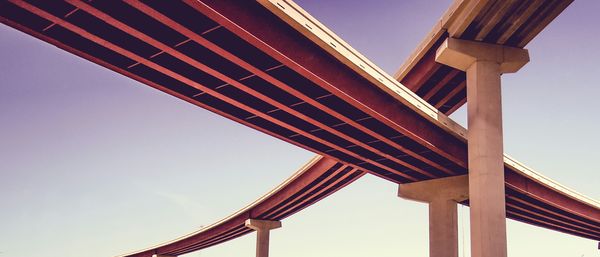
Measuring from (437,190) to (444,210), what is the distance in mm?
1352

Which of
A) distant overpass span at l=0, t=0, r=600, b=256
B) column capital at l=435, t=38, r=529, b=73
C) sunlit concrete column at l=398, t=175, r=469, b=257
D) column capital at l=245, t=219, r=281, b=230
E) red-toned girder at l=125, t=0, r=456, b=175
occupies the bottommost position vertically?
sunlit concrete column at l=398, t=175, r=469, b=257

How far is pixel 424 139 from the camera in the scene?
2470 centimetres

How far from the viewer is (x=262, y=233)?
180 feet

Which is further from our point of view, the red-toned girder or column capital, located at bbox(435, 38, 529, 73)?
column capital, located at bbox(435, 38, 529, 73)

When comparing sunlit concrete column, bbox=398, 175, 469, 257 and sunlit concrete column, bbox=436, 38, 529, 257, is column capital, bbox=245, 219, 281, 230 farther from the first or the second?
sunlit concrete column, bbox=436, 38, 529, 257

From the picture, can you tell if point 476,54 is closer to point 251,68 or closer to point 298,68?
point 298,68

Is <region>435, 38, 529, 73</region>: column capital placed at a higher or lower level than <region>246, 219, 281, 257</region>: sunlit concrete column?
higher

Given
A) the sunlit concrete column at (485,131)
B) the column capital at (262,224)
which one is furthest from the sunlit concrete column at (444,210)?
the column capital at (262,224)

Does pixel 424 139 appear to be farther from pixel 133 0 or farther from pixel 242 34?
pixel 133 0

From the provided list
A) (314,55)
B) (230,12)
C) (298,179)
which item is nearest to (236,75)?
(314,55)

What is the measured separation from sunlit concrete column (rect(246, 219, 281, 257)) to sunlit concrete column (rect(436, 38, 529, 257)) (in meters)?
34.2

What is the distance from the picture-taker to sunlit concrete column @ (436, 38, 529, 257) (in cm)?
2159

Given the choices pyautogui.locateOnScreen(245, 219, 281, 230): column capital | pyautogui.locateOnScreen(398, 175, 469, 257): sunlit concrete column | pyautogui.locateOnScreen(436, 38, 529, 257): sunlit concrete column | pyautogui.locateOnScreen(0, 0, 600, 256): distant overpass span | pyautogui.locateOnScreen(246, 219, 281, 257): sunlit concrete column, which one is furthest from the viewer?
pyautogui.locateOnScreen(246, 219, 281, 257): sunlit concrete column

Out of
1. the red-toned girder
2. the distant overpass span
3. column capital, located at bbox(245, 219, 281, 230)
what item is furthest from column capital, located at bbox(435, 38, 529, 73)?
column capital, located at bbox(245, 219, 281, 230)
